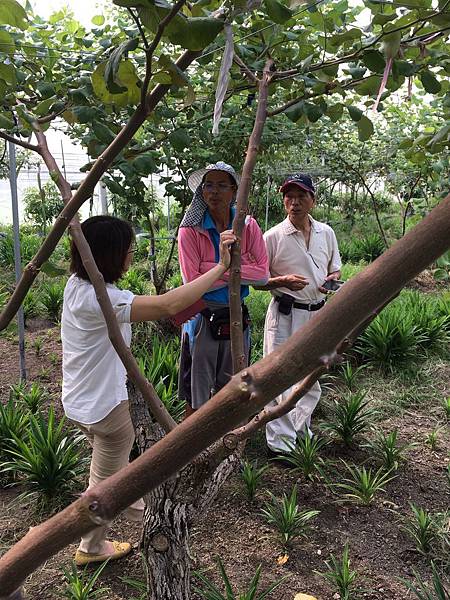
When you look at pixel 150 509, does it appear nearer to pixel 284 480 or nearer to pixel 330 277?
pixel 284 480

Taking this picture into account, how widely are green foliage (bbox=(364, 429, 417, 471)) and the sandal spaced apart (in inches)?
56.3

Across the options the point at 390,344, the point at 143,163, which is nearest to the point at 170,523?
the point at 143,163

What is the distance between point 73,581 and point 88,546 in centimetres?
23

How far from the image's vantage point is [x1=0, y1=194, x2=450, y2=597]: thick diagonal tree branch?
0.37 meters

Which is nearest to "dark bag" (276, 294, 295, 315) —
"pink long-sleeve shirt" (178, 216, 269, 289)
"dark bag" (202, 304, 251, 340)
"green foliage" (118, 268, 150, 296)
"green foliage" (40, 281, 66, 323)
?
"pink long-sleeve shirt" (178, 216, 269, 289)

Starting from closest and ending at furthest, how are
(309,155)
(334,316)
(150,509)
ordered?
1. (334,316)
2. (150,509)
3. (309,155)

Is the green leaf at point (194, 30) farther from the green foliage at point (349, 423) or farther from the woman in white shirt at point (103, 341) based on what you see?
the green foliage at point (349, 423)

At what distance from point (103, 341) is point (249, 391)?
1675 millimetres

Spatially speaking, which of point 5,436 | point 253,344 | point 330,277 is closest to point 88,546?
point 5,436

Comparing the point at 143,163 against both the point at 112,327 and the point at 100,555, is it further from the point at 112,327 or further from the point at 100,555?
the point at 100,555

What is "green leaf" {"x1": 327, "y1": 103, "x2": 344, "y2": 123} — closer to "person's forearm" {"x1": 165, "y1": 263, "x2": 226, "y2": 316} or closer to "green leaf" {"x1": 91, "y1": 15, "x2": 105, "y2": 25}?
"person's forearm" {"x1": 165, "y1": 263, "x2": 226, "y2": 316}

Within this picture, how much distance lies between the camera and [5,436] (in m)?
2.97

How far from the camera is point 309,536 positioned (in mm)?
2471

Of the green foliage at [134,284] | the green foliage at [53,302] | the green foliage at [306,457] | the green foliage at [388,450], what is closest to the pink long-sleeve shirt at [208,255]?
the green foliage at [306,457]
